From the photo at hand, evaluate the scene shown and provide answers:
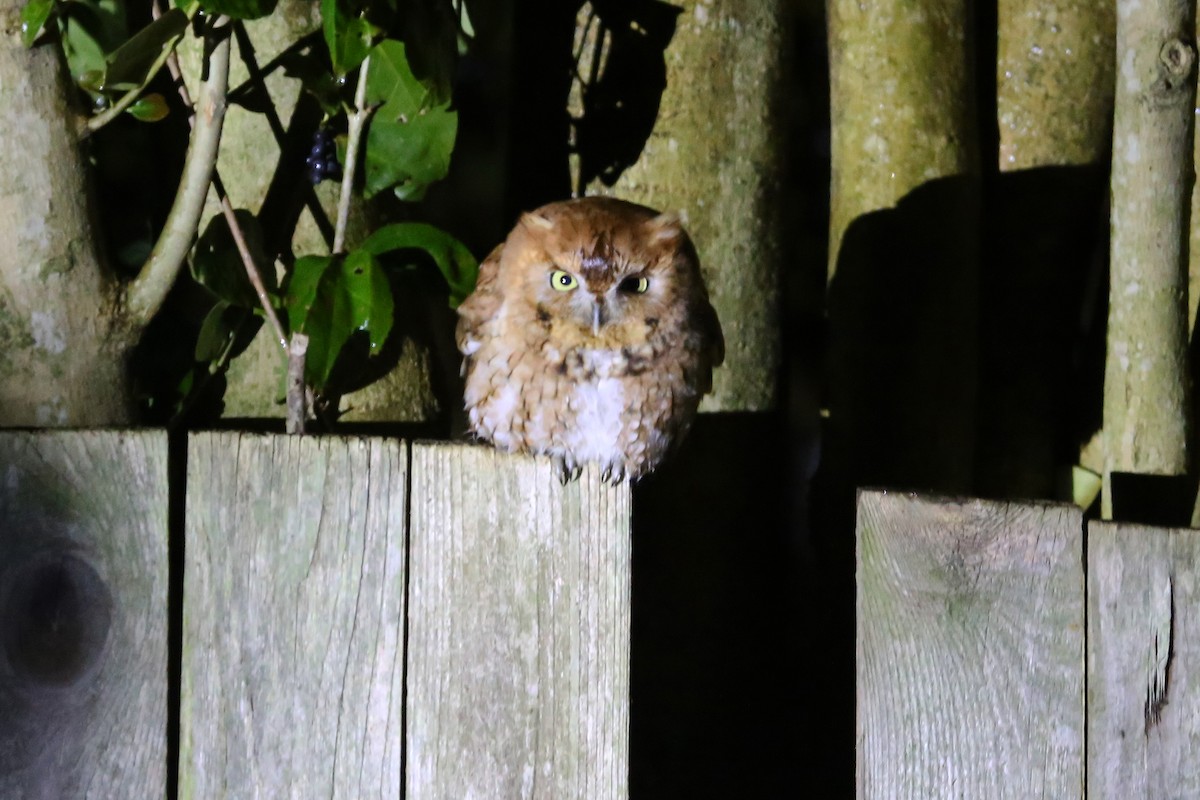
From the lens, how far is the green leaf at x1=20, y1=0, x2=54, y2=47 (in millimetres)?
1167

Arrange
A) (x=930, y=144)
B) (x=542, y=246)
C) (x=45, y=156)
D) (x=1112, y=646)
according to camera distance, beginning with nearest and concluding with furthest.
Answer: (x=1112, y=646)
(x=45, y=156)
(x=542, y=246)
(x=930, y=144)

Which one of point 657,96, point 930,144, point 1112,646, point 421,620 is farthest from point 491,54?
point 1112,646

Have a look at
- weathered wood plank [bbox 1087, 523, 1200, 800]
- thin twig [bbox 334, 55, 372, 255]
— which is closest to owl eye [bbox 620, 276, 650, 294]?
thin twig [bbox 334, 55, 372, 255]

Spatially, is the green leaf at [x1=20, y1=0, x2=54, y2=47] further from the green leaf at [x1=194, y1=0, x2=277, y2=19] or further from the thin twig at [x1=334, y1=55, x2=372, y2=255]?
the thin twig at [x1=334, y1=55, x2=372, y2=255]

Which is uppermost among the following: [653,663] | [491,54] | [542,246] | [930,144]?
[491,54]

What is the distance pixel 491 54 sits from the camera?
1.67 meters

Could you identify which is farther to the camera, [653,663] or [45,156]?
[653,663]

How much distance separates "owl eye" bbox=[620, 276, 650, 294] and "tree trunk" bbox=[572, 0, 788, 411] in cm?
26

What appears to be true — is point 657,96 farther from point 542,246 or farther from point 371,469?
point 371,469

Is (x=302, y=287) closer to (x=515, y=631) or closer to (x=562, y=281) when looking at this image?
(x=562, y=281)

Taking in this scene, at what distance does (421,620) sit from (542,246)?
549mm

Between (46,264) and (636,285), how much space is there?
0.72 m

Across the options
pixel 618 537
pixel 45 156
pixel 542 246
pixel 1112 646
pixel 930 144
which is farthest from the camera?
pixel 930 144

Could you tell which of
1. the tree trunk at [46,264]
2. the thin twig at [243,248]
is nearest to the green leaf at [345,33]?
the thin twig at [243,248]
